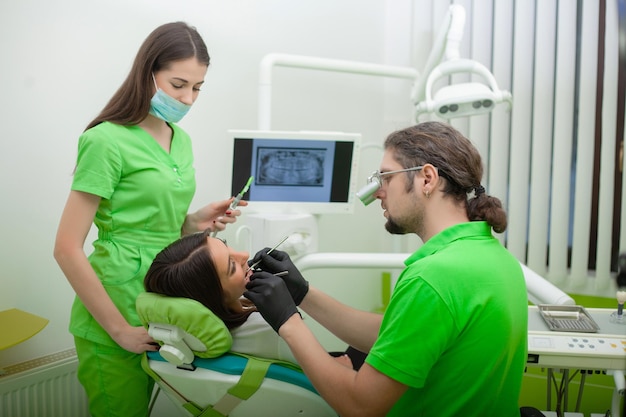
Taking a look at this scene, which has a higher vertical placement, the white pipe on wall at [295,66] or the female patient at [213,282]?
the white pipe on wall at [295,66]

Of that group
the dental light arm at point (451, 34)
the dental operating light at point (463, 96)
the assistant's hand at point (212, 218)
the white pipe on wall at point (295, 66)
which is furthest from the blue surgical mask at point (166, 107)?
the dental light arm at point (451, 34)

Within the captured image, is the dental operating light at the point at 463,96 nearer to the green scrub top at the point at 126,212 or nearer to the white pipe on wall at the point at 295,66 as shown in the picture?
the white pipe on wall at the point at 295,66

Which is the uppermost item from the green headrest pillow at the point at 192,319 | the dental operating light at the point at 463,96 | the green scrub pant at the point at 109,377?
the dental operating light at the point at 463,96

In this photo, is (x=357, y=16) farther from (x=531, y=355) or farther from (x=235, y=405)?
(x=235, y=405)

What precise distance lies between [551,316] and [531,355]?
0.25m

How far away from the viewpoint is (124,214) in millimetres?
1436

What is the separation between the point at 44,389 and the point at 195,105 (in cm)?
122

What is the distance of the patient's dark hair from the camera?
1.30 m

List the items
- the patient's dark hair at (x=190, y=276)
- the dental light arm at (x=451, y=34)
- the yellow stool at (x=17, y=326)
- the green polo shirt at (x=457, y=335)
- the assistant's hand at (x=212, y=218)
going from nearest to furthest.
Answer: the green polo shirt at (x=457, y=335)
the patient's dark hair at (x=190, y=276)
the yellow stool at (x=17, y=326)
the assistant's hand at (x=212, y=218)
the dental light arm at (x=451, y=34)

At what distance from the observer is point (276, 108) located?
2.66 m

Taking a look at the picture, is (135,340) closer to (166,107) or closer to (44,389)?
(166,107)

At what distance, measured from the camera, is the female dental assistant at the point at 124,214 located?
1352 mm

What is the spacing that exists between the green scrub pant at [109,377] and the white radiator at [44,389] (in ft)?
1.57

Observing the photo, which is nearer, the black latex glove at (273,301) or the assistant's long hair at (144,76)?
the black latex glove at (273,301)
